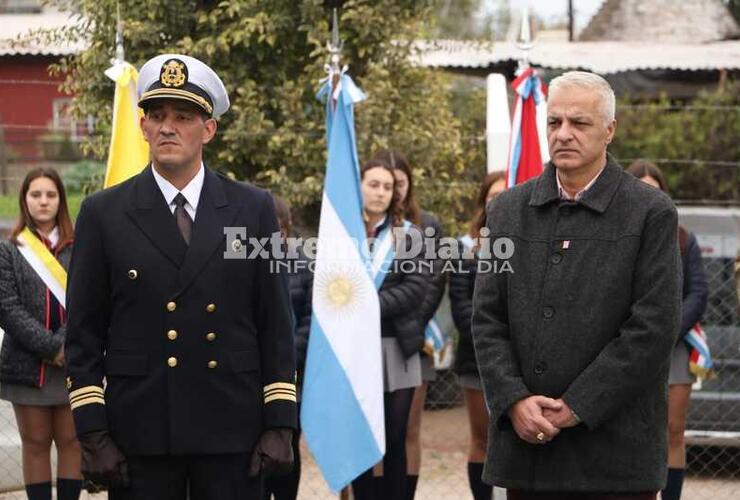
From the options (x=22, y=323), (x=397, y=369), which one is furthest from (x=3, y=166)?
(x=397, y=369)

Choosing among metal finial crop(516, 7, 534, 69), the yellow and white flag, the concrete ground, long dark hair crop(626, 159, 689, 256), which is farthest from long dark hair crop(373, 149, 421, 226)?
the concrete ground

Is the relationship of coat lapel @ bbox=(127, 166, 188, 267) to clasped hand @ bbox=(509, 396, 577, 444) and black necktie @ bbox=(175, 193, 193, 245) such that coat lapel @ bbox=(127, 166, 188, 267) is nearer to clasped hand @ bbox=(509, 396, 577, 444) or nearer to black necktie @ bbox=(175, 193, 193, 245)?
black necktie @ bbox=(175, 193, 193, 245)

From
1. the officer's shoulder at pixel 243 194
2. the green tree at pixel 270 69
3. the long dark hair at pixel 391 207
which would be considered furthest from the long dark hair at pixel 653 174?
the officer's shoulder at pixel 243 194

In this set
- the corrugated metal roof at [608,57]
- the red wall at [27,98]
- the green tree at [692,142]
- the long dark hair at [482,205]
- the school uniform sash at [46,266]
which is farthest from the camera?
the green tree at [692,142]

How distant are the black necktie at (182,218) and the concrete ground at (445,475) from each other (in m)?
4.47

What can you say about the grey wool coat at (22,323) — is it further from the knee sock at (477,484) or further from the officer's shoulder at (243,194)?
the officer's shoulder at (243,194)

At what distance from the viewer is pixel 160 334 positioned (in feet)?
14.9

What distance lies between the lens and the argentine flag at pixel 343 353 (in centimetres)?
760

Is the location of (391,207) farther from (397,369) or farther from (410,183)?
(397,369)

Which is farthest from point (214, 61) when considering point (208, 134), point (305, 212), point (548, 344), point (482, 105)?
point (548, 344)

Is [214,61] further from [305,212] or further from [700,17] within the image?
[700,17]

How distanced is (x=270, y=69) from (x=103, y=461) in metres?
5.89

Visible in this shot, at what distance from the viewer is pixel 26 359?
284 inches

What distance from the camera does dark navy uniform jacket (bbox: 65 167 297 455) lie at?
14.8 ft
